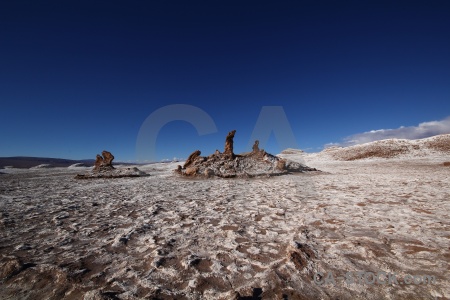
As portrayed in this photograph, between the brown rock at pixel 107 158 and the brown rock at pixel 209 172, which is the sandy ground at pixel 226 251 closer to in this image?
the brown rock at pixel 209 172

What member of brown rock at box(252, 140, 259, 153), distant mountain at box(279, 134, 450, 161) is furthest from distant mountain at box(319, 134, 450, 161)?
brown rock at box(252, 140, 259, 153)

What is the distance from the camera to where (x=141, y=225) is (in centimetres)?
489

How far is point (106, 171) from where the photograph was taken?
60.6ft

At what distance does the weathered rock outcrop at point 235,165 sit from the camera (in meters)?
15.8

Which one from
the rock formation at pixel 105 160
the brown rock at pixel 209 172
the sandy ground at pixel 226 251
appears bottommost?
the sandy ground at pixel 226 251

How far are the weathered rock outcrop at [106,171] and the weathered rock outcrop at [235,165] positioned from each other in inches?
174

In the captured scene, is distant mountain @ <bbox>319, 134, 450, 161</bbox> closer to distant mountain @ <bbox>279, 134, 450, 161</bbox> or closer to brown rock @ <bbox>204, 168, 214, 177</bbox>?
distant mountain @ <bbox>279, 134, 450, 161</bbox>

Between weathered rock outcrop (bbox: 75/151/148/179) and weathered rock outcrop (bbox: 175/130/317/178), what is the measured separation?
4416mm

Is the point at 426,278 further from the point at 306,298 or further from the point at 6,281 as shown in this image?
the point at 6,281

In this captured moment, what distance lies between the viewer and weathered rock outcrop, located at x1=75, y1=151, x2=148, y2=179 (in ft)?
57.6

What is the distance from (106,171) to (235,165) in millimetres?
11370

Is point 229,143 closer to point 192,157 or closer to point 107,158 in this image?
point 192,157

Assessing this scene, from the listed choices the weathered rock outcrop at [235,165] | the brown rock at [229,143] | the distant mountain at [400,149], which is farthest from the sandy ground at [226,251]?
the distant mountain at [400,149]

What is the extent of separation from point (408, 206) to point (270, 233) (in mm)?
4388
